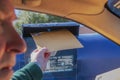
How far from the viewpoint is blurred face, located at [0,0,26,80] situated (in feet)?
2.04

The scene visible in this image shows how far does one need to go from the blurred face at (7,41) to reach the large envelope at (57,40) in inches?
40.8

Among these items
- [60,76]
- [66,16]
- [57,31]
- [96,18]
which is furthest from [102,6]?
[60,76]

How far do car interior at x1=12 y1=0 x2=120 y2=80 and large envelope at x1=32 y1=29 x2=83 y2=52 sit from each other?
0.03 m

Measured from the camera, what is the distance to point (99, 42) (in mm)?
1964

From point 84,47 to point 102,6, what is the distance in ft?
1.08

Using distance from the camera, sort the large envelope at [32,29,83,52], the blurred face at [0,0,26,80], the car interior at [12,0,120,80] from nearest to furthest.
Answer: the blurred face at [0,0,26,80]
the car interior at [12,0,120,80]
the large envelope at [32,29,83,52]

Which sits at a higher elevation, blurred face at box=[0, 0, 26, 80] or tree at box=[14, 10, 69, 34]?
blurred face at box=[0, 0, 26, 80]

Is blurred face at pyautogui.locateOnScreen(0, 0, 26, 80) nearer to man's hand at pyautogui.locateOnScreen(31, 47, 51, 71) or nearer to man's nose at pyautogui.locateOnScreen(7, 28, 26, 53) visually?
man's nose at pyautogui.locateOnScreen(7, 28, 26, 53)

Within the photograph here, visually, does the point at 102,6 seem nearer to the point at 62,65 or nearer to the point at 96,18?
the point at 96,18

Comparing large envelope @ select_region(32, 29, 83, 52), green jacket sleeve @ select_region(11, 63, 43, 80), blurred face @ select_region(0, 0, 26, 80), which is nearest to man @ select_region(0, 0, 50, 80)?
blurred face @ select_region(0, 0, 26, 80)

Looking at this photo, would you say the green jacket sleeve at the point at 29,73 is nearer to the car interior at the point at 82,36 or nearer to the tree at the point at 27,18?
the tree at the point at 27,18

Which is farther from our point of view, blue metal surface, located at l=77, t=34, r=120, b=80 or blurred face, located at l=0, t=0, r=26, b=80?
blue metal surface, located at l=77, t=34, r=120, b=80

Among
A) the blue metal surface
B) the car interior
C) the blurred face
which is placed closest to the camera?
the blurred face

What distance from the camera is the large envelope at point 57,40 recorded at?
5.69 feet
